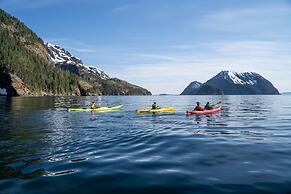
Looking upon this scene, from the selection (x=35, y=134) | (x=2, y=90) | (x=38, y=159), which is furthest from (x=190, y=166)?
(x=2, y=90)

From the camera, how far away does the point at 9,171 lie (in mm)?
13070

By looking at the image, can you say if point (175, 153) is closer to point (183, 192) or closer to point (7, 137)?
point (183, 192)

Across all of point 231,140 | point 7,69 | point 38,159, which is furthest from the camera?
point 7,69

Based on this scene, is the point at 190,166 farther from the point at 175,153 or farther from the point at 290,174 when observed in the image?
the point at 290,174

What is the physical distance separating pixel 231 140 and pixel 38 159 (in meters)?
13.2

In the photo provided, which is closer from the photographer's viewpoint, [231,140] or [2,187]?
[2,187]

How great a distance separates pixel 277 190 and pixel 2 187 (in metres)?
9.88

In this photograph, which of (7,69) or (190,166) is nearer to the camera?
(190,166)

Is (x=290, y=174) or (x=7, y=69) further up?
(x=7, y=69)

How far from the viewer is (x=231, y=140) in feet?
70.5

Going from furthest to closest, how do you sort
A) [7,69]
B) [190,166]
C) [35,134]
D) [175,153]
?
[7,69] → [35,134] → [175,153] → [190,166]

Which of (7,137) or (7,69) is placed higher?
(7,69)

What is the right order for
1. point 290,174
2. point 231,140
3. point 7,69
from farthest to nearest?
point 7,69, point 231,140, point 290,174

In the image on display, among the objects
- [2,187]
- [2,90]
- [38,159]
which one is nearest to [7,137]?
[38,159]
